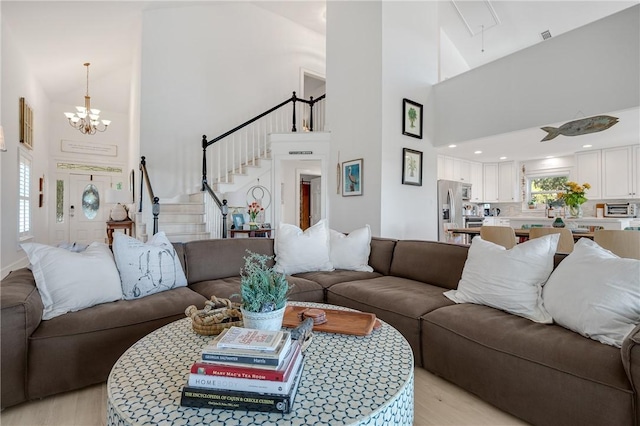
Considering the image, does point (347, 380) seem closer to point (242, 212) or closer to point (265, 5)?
point (242, 212)

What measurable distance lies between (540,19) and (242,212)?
5.90 m

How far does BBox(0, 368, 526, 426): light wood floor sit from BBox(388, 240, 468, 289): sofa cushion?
0.89 m

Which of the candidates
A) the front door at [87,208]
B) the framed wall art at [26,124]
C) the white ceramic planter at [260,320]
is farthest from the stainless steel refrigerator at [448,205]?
the front door at [87,208]

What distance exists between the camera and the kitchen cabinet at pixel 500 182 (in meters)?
7.63

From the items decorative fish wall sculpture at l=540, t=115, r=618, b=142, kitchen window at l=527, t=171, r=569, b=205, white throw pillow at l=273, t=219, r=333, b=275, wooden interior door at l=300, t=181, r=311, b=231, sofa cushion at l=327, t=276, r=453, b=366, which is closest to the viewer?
sofa cushion at l=327, t=276, r=453, b=366

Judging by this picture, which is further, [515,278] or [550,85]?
[550,85]

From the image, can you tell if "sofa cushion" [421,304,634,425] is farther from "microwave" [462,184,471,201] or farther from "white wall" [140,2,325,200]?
"microwave" [462,184,471,201]

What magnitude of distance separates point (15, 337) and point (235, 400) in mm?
1400

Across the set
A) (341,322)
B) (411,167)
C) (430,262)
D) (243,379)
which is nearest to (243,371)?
(243,379)

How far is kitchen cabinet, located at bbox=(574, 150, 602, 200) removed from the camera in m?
6.24

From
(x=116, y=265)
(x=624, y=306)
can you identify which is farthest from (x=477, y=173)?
(x=116, y=265)

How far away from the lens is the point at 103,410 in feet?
5.56

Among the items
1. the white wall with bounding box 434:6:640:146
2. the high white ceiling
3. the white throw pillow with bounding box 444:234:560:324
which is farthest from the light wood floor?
the high white ceiling

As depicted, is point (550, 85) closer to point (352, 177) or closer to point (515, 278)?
point (352, 177)
